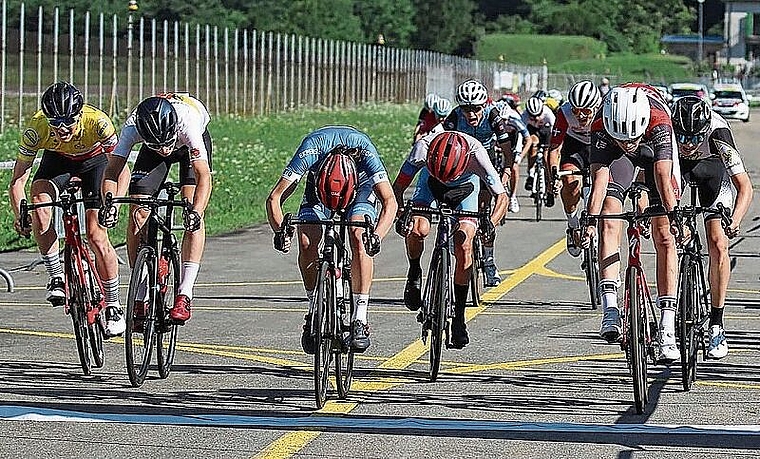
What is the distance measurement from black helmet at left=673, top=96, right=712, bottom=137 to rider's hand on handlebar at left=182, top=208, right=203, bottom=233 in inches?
126

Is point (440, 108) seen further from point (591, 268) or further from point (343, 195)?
point (343, 195)

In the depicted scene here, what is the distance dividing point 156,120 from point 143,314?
1203mm

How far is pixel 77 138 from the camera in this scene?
11.2m

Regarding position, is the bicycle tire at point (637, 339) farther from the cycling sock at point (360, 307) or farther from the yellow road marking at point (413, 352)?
the yellow road marking at point (413, 352)

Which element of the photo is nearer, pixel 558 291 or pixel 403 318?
pixel 403 318

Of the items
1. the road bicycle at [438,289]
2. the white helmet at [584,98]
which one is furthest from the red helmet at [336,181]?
the white helmet at [584,98]

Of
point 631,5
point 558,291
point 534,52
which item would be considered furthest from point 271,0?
point 558,291

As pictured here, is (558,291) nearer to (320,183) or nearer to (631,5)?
(320,183)

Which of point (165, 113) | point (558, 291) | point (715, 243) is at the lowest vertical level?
point (558, 291)

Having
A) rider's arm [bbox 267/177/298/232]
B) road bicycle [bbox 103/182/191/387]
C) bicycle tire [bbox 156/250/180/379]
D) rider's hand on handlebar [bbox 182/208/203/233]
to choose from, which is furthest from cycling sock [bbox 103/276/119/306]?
rider's arm [bbox 267/177/298/232]

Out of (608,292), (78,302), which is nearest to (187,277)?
(78,302)

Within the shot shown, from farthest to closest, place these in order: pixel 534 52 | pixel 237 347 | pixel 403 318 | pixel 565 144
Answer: pixel 534 52, pixel 565 144, pixel 403 318, pixel 237 347

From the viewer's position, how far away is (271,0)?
120 metres

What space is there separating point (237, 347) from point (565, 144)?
4.54m
